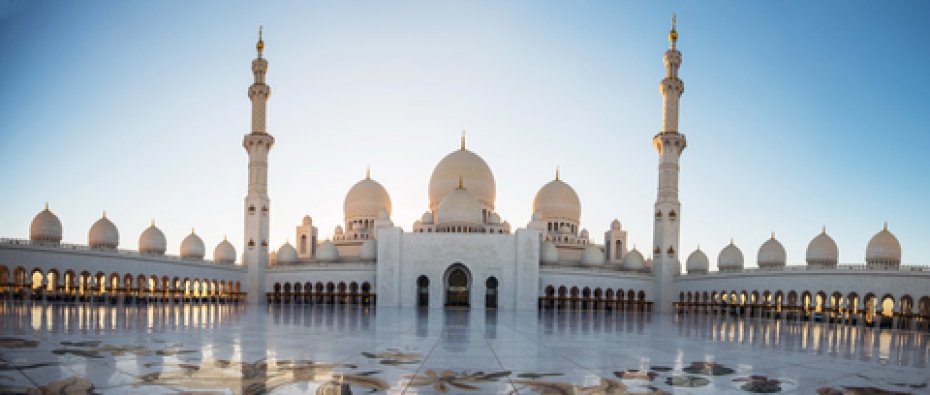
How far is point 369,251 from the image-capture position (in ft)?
132

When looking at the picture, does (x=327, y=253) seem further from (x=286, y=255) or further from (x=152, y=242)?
(x=152, y=242)

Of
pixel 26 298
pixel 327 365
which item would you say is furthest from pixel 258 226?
pixel 327 365

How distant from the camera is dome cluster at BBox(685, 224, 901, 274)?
29125mm

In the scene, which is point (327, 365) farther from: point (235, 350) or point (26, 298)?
point (26, 298)

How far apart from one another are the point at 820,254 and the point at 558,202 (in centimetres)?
1733

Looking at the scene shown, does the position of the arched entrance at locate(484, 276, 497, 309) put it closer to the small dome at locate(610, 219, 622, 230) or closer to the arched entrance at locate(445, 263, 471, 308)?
the arched entrance at locate(445, 263, 471, 308)

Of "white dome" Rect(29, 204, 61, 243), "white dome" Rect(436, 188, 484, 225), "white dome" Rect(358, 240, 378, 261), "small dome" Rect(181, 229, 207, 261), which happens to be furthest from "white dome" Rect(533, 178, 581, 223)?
"white dome" Rect(29, 204, 61, 243)

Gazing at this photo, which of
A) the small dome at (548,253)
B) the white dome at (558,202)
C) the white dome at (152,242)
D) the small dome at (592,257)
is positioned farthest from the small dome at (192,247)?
the small dome at (592,257)

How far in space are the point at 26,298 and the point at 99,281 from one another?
13.6ft

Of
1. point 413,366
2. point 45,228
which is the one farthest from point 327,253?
point 413,366

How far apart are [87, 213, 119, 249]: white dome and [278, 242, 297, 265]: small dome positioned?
9.84 m

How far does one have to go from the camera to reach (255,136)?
3934 centimetres

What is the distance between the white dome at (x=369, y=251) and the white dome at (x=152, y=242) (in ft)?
37.9

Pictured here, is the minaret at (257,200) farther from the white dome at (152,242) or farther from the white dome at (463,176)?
the white dome at (463,176)
